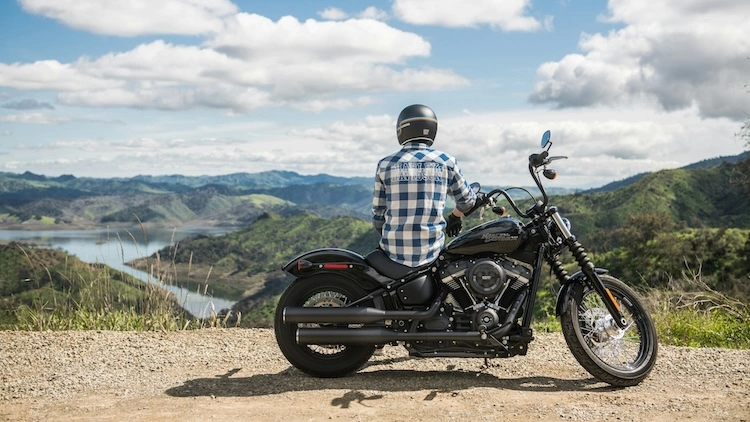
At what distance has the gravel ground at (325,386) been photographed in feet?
16.7

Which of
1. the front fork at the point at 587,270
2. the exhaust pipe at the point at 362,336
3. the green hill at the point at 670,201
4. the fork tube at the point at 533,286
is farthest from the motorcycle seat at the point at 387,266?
the green hill at the point at 670,201

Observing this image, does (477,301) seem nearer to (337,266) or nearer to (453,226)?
(453,226)

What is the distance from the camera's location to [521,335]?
5.84 metres

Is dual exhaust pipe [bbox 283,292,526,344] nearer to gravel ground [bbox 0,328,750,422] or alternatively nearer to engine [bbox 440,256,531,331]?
engine [bbox 440,256,531,331]

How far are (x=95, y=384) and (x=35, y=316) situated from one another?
3300 millimetres

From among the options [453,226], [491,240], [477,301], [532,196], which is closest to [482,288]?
[477,301]

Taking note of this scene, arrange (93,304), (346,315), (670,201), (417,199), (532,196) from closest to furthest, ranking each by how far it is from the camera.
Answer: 1. (417,199)
2. (346,315)
3. (532,196)
4. (93,304)
5. (670,201)

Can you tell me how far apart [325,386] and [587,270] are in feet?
8.55

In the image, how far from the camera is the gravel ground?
16.7 feet

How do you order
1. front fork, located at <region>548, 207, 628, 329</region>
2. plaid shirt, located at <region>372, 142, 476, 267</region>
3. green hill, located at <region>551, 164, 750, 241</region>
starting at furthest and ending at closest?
1. green hill, located at <region>551, 164, 750, 241</region>
2. front fork, located at <region>548, 207, 628, 329</region>
3. plaid shirt, located at <region>372, 142, 476, 267</region>

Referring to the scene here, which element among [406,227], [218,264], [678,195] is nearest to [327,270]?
[406,227]

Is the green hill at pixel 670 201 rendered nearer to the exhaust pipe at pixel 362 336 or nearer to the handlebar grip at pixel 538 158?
the handlebar grip at pixel 538 158

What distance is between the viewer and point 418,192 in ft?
18.9

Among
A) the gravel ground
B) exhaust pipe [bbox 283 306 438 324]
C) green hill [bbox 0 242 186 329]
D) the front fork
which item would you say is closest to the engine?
exhaust pipe [bbox 283 306 438 324]
